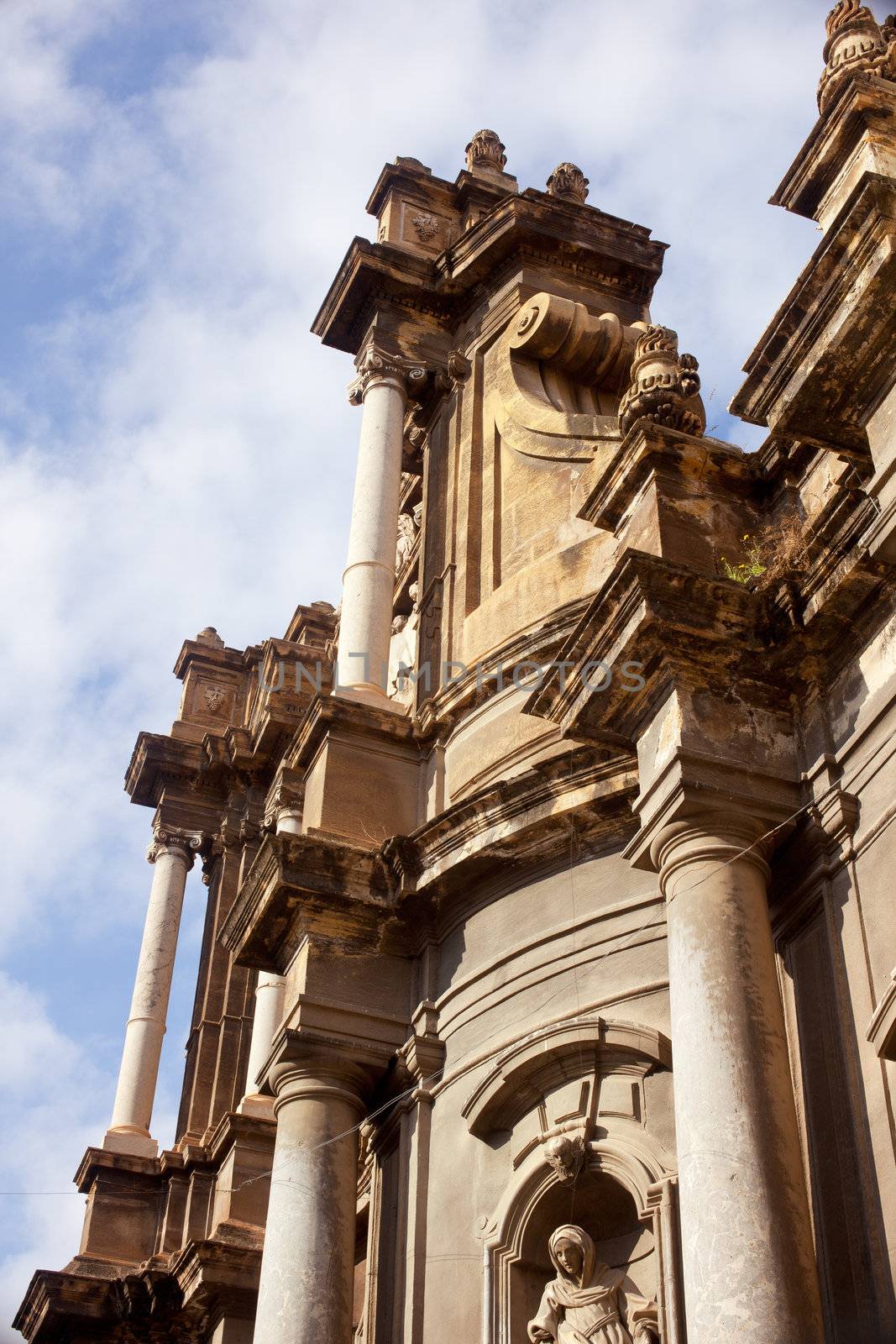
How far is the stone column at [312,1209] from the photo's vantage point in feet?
36.1

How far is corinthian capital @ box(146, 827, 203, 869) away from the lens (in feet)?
77.6

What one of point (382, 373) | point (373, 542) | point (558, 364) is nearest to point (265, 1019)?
point (373, 542)

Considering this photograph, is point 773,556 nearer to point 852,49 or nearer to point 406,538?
point 852,49

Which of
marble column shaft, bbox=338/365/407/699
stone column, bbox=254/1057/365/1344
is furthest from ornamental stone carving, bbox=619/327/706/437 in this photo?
stone column, bbox=254/1057/365/1344

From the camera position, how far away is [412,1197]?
11.5 meters

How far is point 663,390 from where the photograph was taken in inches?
458

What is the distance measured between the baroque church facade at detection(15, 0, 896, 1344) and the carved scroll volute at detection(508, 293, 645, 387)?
33 millimetres

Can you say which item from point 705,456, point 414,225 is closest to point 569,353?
point 414,225

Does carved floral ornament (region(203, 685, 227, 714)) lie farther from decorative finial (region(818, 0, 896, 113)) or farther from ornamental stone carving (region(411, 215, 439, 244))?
decorative finial (region(818, 0, 896, 113))

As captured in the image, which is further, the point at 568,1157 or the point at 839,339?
the point at 568,1157

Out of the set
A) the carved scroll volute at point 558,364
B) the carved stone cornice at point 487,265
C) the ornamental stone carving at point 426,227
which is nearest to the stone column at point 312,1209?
the carved scroll volute at point 558,364

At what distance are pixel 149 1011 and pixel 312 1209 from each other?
10.6 meters

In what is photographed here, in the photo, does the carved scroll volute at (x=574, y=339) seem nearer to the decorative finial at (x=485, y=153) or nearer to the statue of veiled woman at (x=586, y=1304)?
the decorative finial at (x=485, y=153)

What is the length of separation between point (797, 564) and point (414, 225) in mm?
9510
